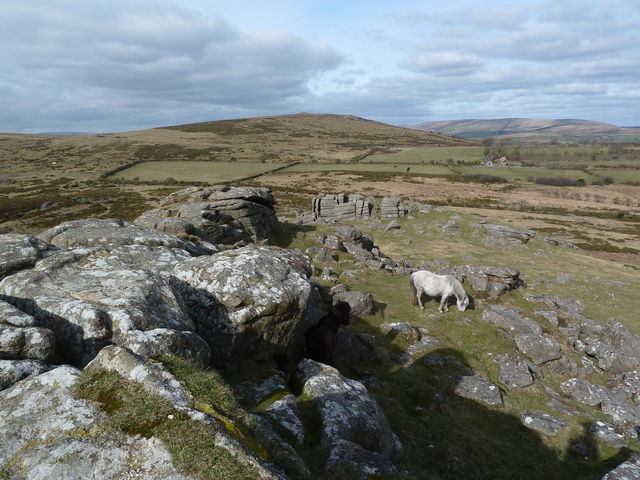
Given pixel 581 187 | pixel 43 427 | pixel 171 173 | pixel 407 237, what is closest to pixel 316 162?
pixel 171 173

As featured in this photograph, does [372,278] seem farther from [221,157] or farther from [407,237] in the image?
[221,157]

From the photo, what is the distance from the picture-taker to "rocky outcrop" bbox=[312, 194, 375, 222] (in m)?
45.6

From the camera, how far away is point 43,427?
4.74 meters

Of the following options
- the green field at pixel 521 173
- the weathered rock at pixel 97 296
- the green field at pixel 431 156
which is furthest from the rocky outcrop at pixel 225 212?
the green field at pixel 431 156

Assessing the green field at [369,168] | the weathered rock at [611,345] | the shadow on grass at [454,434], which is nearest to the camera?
the shadow on grass at [454,434]

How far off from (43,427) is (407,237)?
37.3 meters

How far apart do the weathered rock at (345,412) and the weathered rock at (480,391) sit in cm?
541

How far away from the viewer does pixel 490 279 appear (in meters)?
23.8

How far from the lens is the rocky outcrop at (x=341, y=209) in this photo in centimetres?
4562

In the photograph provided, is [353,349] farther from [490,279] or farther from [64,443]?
[490,279]

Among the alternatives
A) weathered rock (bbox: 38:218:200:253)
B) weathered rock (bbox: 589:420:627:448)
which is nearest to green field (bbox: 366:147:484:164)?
weathered rock (bbox: 589:420:627:448)

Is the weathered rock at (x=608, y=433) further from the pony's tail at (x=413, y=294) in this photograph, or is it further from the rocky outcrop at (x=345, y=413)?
the pony's tail at (x=413, y=294)

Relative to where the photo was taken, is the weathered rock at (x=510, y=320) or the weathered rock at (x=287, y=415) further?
the weathered rock at (x=510, y=320)

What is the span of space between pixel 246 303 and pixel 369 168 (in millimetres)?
127576
